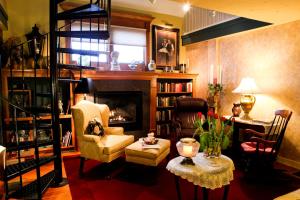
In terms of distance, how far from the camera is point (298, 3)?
8.57 ft

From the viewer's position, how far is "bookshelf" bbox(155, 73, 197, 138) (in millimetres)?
5273

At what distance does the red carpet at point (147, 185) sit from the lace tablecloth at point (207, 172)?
0.58 metres

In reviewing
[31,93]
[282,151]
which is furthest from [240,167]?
[31,93]

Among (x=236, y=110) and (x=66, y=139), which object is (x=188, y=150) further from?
(x=66, y=139)

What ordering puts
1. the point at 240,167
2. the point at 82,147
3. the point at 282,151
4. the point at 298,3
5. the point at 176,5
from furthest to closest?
1. the point at 176,5
2. the point at 282,151
3. the point at 240,167
4. the point at 82,147
5. the point at 298,3

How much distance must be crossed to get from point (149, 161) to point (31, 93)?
2.39m

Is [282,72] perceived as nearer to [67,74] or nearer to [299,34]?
[299,34]

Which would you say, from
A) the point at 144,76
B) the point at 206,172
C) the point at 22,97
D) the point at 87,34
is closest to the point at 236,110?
the point at 144,76

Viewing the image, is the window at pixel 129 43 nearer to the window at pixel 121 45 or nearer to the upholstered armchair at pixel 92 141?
the window at pixel 121 45

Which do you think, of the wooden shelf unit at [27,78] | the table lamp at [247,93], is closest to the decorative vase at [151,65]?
the wooden shelf unit at [27,78]

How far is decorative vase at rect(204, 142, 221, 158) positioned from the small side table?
46 mm

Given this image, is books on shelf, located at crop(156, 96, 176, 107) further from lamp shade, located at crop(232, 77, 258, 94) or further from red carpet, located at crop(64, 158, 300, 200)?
red carpet, located at crop(64, 158, 300, 200)

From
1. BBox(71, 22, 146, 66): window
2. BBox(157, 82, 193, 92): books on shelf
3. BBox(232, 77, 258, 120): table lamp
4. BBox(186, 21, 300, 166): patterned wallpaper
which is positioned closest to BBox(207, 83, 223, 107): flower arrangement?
BBox(186, 21, 300, 166): patterned wallpaper

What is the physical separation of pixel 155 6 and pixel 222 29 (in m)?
1.71
